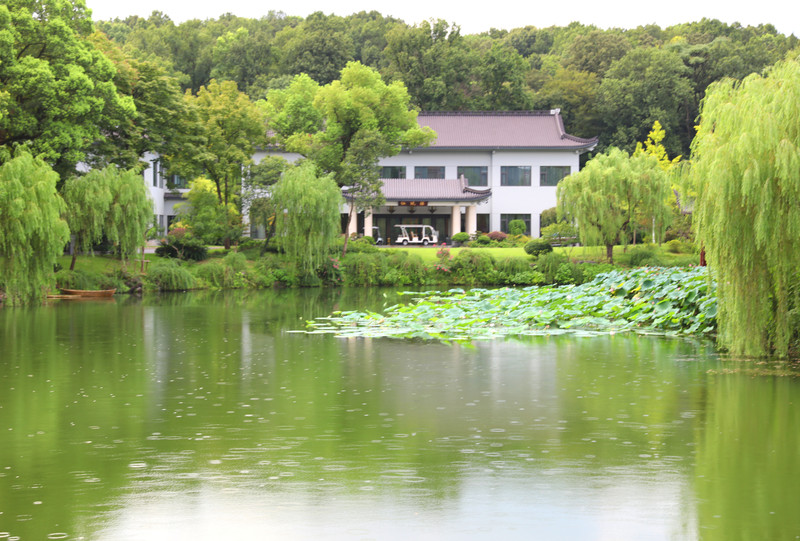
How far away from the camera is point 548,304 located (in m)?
21.1

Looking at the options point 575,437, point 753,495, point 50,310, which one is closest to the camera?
point 753,495

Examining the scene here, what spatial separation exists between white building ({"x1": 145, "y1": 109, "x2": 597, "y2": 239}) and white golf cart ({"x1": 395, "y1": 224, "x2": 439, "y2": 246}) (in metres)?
1.41

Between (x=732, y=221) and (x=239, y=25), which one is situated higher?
(x=239, y=25)

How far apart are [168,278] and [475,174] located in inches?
973

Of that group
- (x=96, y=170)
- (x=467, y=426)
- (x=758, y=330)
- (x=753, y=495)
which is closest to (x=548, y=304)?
(x=758, y=330)

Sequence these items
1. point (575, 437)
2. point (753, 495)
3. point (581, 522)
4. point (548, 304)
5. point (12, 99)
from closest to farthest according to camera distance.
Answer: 1. point (581, 522)
2. point (753, 495)
3. point (575, 437)
4. point (548, 304)
5. point (12, 99)

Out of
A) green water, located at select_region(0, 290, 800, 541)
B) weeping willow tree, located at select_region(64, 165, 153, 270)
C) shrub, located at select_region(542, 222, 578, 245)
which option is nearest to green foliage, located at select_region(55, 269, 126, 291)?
weeping willow tree, located at select_region(64, 165, 153, 270)

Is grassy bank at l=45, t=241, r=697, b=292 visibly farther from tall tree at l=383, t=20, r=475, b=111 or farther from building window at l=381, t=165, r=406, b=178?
tall tree at l=383, t=20, r=475, b=111

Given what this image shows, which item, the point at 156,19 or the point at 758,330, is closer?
the point at 758,330

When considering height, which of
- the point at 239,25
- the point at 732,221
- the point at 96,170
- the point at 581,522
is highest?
the point at 239,25

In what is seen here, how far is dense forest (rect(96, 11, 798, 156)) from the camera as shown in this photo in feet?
190

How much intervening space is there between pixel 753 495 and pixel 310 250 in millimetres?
29436

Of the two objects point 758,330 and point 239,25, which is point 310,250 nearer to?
point 758,330

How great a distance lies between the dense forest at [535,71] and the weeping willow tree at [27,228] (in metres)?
29.8
